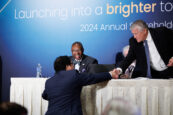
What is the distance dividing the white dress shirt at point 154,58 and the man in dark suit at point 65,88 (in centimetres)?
102

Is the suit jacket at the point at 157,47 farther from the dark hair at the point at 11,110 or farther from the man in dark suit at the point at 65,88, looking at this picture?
Result: the dark hair at the point at 11,110

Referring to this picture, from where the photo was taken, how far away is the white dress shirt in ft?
10.3

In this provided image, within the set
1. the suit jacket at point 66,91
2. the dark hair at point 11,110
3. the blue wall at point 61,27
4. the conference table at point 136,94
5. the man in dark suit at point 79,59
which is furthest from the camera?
the blue wall at point 61,27

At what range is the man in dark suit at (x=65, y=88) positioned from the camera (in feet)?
7.65

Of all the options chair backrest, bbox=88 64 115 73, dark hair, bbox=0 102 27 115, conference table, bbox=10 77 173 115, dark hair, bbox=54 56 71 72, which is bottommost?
conference table, bbox=10 77 173 115

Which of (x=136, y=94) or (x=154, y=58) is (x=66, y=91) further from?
(x=154, y=58)

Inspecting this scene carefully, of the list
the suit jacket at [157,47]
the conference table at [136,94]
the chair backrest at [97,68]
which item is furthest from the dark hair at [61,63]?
the suit jacket at [157,47]

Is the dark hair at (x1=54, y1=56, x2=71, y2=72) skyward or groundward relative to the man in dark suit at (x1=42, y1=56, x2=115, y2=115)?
skyward

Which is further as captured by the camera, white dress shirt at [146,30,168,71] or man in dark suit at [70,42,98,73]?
man in dark suit at [70,42,98,73]

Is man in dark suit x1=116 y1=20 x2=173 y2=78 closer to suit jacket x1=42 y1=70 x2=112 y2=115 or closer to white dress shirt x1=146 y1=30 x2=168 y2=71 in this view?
white dress shirt x1=146 y1=30 x2=168 y2=71

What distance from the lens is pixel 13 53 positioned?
514 centimetres

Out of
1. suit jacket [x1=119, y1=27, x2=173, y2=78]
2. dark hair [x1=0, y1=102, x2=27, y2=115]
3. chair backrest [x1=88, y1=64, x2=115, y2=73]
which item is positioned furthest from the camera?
chair backrest [x1=88, y1=64, x2=115, y2=73]

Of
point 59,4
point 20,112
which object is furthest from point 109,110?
point 59,4

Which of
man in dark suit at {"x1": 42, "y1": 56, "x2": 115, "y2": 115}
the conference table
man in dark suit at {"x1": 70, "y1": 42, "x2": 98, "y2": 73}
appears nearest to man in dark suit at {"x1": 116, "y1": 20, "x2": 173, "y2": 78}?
the conference table
